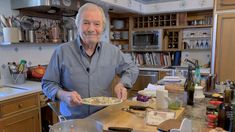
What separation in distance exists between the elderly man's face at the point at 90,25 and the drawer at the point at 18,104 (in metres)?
1.10

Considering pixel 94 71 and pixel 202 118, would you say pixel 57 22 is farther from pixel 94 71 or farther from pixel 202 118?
pixel 202 118

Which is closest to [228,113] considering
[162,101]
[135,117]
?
[162,101]

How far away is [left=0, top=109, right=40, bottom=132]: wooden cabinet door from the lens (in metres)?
1.92

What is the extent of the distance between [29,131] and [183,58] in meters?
3.10

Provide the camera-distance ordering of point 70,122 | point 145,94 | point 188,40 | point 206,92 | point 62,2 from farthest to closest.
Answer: point 188,40 → point 62,2 → point 206,92 → point 145,94 → point 70,122

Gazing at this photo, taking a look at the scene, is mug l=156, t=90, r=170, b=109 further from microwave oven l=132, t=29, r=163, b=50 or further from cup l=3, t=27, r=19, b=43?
microwave oven l=132, t=29, r=163, b=50

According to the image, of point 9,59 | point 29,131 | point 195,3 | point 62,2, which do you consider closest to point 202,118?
point 29,131

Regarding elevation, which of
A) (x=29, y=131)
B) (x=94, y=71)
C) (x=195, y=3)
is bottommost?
(x=29, y=131)

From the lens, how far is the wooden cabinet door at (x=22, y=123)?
6.30ft

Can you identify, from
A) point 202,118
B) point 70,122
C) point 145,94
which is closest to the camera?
point 70,122

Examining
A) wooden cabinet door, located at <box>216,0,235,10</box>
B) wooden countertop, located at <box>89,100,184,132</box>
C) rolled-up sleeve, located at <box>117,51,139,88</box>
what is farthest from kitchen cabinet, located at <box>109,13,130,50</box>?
wooden countertop, located at <box>89,100,184,132</box>

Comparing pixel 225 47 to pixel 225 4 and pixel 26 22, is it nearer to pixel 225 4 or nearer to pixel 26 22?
pixel 225 4

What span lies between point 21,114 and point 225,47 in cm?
270

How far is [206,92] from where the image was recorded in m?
1.82
